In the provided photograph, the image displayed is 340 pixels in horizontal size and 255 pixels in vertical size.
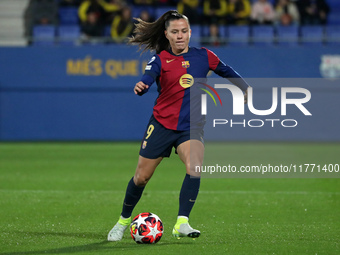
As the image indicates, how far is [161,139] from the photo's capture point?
5770 millimetres

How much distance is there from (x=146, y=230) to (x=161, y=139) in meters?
0.81

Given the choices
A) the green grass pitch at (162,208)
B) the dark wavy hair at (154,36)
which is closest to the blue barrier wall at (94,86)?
the green grass pitch at (162,208)

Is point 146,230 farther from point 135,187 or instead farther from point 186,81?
point 186,81

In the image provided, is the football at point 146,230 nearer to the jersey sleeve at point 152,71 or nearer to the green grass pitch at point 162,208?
the green grass pitch at point 162,208

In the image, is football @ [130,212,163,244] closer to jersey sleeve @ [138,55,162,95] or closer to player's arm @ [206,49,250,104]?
jersey sleeve @ [138,55,162,95]

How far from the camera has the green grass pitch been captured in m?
5.59

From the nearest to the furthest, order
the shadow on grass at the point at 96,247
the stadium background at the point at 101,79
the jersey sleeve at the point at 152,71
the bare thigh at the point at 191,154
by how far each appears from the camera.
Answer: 1. the shadow on grass at the point at 96,247
2. the jersey sleeve at the point at 152,71
3. the bare thigh at the point at 191,154
4. the stadium background at the point at 101,79

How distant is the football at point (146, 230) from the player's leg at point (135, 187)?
0.22m

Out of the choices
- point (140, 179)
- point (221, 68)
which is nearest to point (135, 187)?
point (140, 179)

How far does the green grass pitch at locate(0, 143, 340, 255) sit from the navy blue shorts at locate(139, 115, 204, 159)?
0.80 m

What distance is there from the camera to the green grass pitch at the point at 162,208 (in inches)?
220

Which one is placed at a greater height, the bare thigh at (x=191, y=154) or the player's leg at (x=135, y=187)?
the bare thigh at (x=191, y=154)

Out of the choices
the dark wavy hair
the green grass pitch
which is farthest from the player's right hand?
the green grass pitch

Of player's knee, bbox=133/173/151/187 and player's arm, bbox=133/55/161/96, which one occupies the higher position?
player's arm, bbox=133/55/161/96
